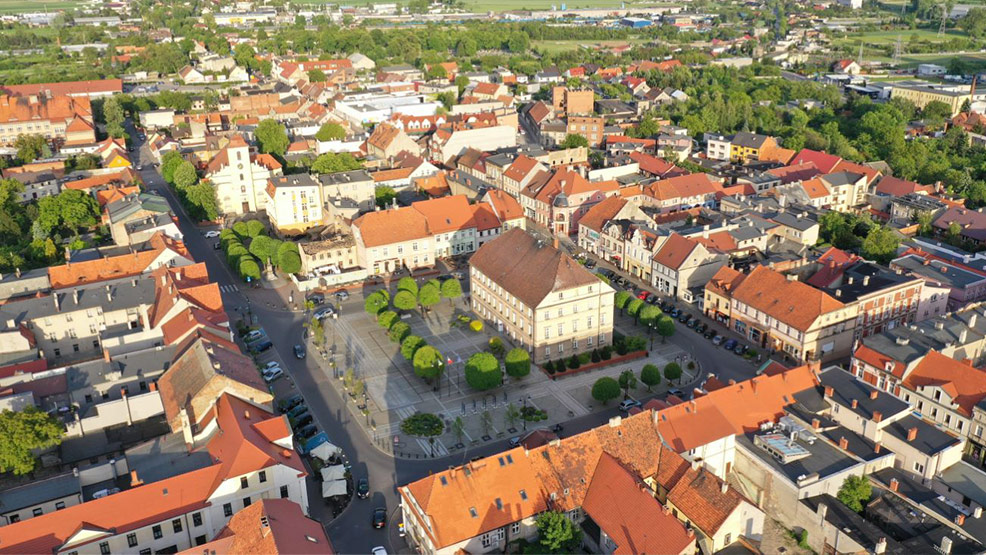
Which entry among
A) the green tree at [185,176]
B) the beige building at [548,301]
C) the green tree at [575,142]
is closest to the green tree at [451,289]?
the beige building at [548,301]

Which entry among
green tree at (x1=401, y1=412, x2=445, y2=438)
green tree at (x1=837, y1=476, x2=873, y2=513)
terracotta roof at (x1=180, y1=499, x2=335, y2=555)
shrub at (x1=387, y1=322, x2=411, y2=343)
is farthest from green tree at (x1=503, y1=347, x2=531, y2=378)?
green tree at (x1=837, y1=476, x2=873, y2=513)

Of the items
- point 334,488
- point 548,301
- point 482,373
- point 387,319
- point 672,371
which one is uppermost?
point 548,301

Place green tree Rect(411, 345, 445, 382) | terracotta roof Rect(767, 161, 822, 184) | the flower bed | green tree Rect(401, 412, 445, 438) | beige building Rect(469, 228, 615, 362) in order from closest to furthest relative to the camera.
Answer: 1. green tree Rect(401, 412, 445, 438)
2. green tree Rect(411, 345, 445, 382)
3. the flower bed
4. beige building Rect(469, 228, 615, 362)
5. terracotta roof Rect(767, 161, 822, 184)

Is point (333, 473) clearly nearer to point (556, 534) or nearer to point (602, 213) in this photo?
point (556, 534)

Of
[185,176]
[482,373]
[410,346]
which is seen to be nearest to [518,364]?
[482,373]

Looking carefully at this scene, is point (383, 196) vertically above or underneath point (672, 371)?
above

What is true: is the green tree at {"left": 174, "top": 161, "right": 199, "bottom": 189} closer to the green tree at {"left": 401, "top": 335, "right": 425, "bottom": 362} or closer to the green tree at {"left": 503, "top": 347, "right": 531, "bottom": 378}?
the green tree at {"left": 401, "top": 335, "right": 425, "bottom": 362}
